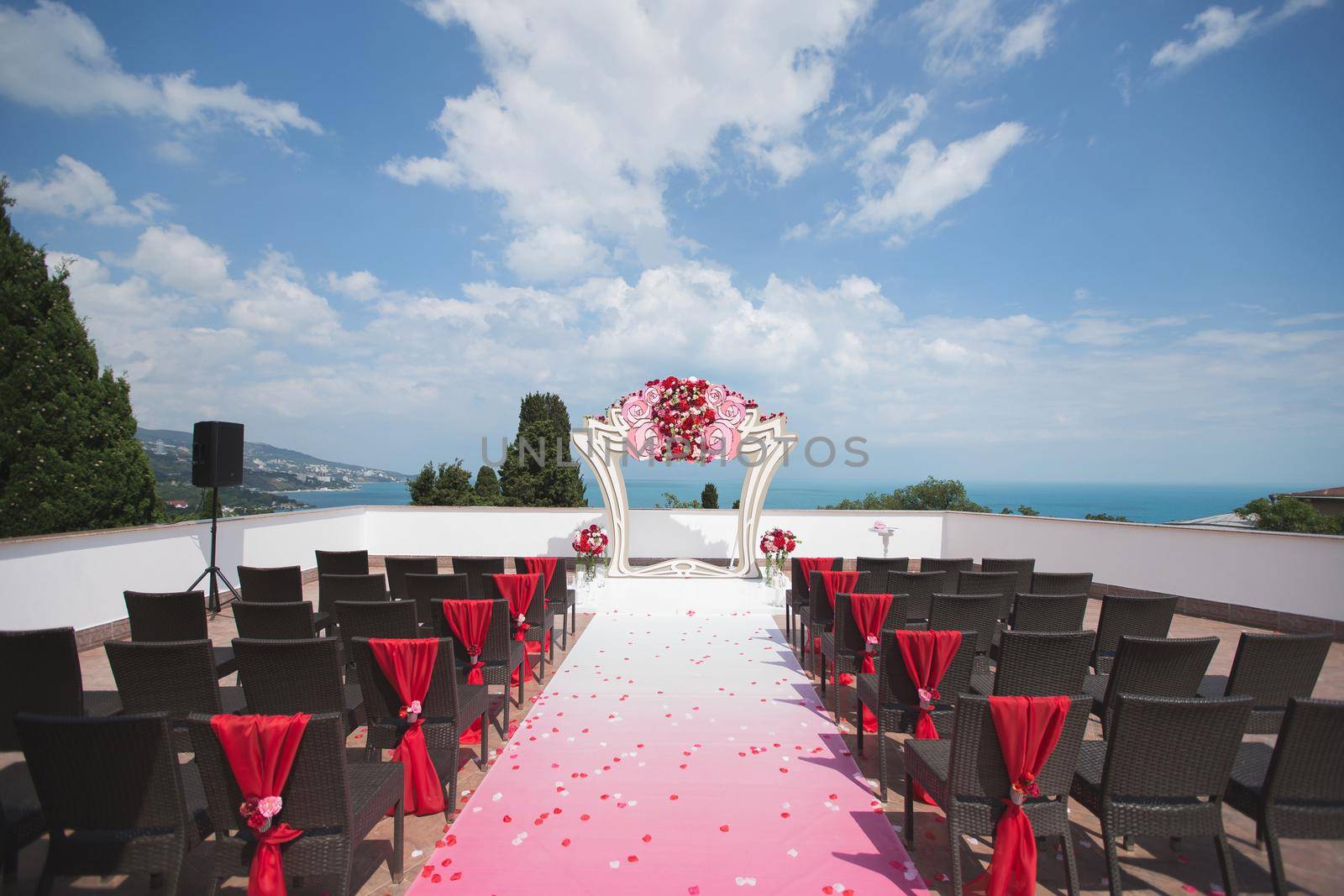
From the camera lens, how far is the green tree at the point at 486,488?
2325 cm

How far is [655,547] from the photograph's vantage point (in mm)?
11523

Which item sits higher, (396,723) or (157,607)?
(157,607)

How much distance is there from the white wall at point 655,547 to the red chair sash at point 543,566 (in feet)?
13.9

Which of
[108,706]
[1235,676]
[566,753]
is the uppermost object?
[1235,676]

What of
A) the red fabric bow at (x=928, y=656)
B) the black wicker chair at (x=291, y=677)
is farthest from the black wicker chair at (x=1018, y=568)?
the black wicker chair at (x=291, y=677)

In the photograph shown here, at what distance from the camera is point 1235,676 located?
2947 mm

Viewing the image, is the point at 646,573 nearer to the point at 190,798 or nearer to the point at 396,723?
the point at 396,723

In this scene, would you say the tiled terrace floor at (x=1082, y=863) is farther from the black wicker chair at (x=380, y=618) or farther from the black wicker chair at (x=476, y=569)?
the black wicker chair at (x=476, y=569)

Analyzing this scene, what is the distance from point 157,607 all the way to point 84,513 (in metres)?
5.87

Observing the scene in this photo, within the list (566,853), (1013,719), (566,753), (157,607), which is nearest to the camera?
(1013,719)

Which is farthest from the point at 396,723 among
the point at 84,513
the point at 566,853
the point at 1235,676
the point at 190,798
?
the point at 84,513

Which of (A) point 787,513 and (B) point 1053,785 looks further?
(A) point 787,513

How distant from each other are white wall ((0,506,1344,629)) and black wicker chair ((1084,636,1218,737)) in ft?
20.0

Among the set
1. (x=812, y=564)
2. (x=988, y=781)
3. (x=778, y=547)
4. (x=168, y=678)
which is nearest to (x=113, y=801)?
(x=168, y=678)
